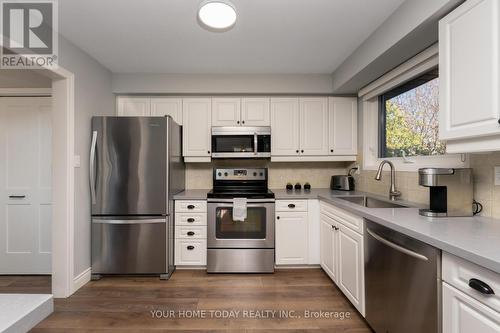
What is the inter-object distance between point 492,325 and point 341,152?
254 cm

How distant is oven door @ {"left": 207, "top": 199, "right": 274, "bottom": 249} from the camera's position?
9.37 feet

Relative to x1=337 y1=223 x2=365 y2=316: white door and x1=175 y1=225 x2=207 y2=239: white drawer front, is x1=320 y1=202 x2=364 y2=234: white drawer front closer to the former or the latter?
x1=337 y1=223 x2=365 y2=316: white door

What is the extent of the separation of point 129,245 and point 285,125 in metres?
2.31

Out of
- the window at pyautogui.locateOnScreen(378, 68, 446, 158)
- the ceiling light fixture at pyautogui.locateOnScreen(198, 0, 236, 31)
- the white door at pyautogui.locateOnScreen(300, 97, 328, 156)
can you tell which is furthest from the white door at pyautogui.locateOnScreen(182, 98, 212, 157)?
Result: the window at pyautogui.locateOnScreen(378, 68, 446, 158)

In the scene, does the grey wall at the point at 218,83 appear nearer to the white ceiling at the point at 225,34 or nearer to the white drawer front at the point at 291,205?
the white ceiling at the point at 225,34

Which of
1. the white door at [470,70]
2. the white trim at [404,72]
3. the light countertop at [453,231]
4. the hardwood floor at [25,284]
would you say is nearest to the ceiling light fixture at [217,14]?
the white door at [470,70]

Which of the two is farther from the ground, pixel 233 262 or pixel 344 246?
pixel 344 246

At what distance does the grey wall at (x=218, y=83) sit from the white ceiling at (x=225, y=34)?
0.12 metres

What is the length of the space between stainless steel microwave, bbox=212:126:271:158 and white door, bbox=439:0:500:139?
1.91m

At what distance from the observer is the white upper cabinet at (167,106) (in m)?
3.30

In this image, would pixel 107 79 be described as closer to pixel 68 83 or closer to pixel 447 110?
pixel 68 83

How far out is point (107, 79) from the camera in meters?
3.07

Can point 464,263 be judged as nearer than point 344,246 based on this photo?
Yes

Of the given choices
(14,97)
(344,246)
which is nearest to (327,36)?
(344,246)
